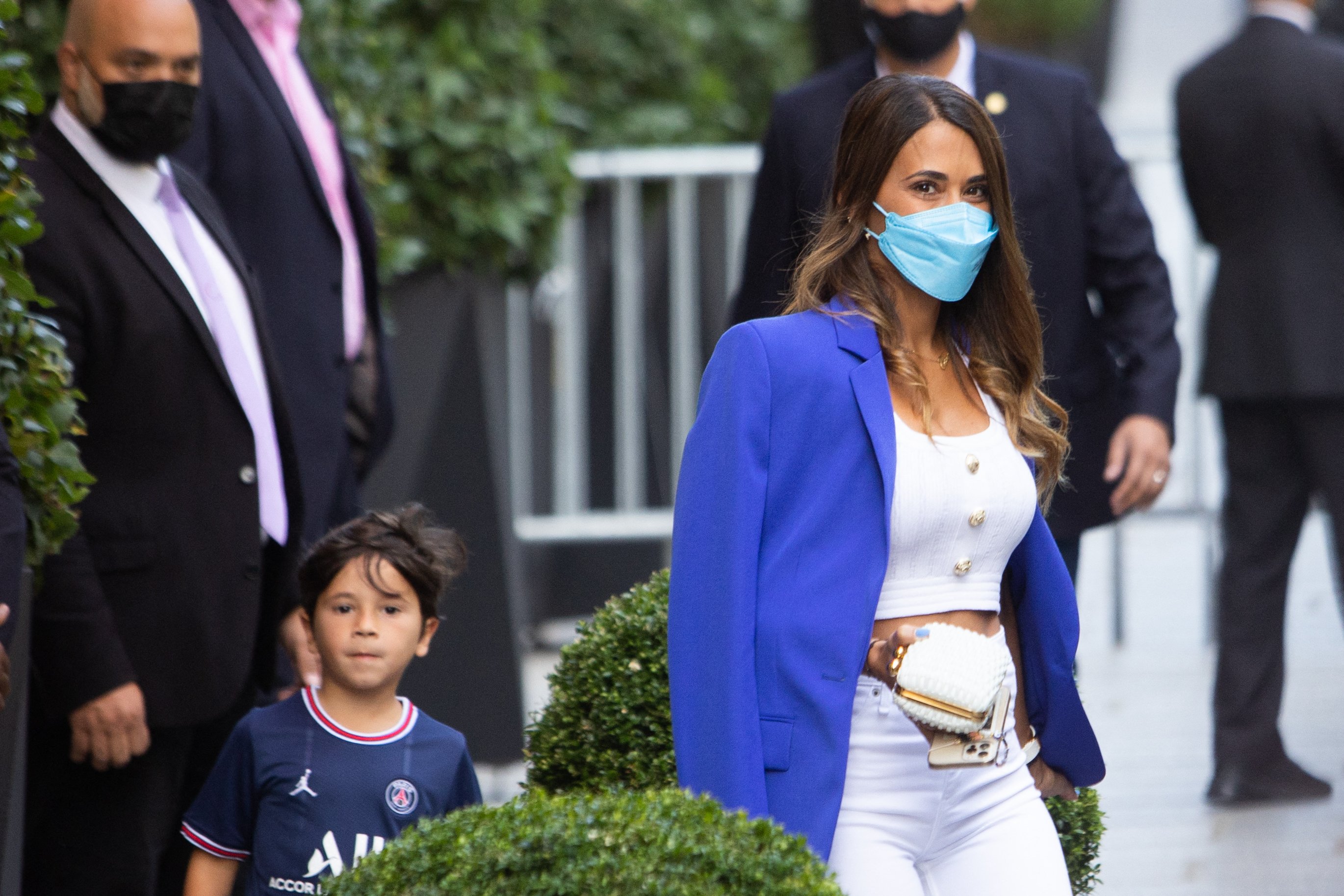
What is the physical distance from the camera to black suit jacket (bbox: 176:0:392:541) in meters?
4.57

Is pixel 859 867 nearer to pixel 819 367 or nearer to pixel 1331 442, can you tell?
pixel 819 367

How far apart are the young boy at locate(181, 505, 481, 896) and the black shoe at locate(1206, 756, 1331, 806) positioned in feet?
10.0

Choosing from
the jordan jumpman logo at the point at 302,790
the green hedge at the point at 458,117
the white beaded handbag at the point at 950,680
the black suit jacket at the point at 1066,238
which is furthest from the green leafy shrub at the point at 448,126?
the white beaded handbag at the point at 950,680

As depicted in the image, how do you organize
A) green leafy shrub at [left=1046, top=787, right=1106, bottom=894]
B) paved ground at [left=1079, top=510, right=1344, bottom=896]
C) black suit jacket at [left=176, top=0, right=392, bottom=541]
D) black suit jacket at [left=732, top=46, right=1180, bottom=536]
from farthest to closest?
paved ground at [left=1079, top=510, right=1344, bottom=896]
black suit jacket at [left=176, top=0, right=392, bottom=541]
black suit jacket at [left=732, top=46, right=1180, bottom=536]
green leafy shrub at [left=1046, top=787, right=1106, bottom=894]

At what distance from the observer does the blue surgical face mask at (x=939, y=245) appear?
295 centimetres

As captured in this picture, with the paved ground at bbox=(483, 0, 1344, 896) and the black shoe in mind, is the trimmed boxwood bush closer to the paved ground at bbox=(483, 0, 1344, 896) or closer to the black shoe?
the paved ground at bbox=(483, 0, 1344, 896)

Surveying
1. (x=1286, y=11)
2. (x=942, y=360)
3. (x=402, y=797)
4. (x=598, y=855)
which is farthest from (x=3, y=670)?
(x=1286, y=11)

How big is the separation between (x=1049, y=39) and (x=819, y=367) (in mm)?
17151

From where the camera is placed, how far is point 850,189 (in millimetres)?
3062

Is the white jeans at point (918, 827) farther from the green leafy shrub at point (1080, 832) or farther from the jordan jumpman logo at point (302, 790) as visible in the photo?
the jordan jumpman logo at point (302, 790)

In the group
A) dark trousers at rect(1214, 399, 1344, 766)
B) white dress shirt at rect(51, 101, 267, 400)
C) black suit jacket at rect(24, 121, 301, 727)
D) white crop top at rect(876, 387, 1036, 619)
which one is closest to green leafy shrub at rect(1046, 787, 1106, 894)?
white crop top at rect(876, 387, 1036, 619)

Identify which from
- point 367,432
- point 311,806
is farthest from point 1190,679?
point 311,806

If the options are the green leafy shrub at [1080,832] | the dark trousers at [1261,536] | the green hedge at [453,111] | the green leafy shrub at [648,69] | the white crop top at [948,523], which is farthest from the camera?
the green leafy shrub at [648,69]

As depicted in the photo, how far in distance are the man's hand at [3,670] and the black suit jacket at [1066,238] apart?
2018 mm
